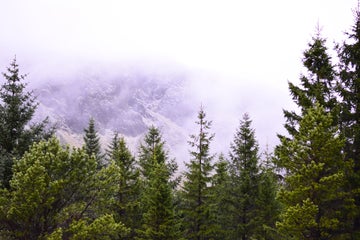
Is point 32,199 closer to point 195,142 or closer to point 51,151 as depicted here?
point 51,151

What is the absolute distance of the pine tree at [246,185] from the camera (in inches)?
1174

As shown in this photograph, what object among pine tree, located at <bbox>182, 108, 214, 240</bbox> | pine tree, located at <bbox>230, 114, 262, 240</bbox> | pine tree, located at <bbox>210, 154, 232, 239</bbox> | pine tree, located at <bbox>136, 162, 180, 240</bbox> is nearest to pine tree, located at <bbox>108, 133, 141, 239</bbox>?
pine tree, located at <bbox>136, 162, 180, 240</bbox>

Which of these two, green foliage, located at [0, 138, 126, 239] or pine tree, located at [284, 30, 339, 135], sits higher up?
pine tree, located at [284, 30, 339, 135]

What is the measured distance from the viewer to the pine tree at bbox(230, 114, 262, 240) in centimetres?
2983

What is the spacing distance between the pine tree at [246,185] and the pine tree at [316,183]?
514 inches

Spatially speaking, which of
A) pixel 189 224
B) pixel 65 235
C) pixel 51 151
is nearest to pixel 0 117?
pixel 51 151

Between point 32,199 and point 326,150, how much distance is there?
13186mm

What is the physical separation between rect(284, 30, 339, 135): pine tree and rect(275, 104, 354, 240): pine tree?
1.71 meters

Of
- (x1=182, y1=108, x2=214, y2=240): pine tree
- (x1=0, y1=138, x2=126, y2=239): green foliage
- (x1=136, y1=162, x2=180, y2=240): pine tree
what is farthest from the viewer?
(x1=182, y1=108, x2=214, y2=240): pine tree

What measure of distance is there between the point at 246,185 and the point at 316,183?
49.1 ft

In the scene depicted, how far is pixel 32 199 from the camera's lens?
15453 mm

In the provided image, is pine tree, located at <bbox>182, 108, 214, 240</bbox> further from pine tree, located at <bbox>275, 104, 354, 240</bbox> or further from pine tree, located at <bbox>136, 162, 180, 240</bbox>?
pine tree, located at <bbox>275, 104, 354, 240</bbox>

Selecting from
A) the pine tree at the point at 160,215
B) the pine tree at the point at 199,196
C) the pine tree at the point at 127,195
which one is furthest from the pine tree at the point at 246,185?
the pine tree at the point at 127,195

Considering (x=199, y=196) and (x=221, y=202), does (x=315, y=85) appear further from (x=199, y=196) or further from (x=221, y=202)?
(x=221, y=202)
